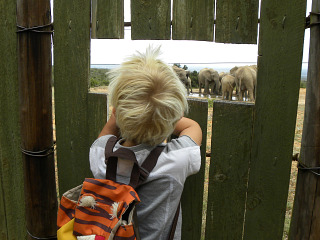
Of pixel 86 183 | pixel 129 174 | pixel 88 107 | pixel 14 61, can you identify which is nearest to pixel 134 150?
pixel 129 174

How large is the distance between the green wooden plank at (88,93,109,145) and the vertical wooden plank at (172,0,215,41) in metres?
0.55

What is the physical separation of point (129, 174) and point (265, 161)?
0.71 m

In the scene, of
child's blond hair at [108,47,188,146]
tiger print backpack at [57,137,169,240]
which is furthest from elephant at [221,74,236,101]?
tiger print backpack at [57,137,169,240]

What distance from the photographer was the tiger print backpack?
112 cm

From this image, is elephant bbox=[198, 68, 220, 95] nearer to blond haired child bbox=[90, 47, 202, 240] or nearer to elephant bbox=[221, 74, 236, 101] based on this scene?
elephant bbox=[221, 74, 236, 101]

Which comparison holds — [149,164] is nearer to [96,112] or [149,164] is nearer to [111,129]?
[111,129]

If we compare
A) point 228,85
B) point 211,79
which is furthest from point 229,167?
point 211,79

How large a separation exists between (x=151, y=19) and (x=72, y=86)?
60cm

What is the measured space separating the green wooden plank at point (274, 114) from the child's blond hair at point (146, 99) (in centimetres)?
47

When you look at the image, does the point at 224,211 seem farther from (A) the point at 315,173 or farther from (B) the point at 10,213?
(B) the point at 10,213

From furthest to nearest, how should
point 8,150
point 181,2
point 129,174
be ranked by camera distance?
point 8,150, point 181,2, point 129,174

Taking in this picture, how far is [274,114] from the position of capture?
1.45 metres

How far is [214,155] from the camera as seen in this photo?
1604 millimetres

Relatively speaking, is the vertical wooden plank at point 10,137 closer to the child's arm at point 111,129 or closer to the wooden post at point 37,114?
the wooden post at point 37,114
